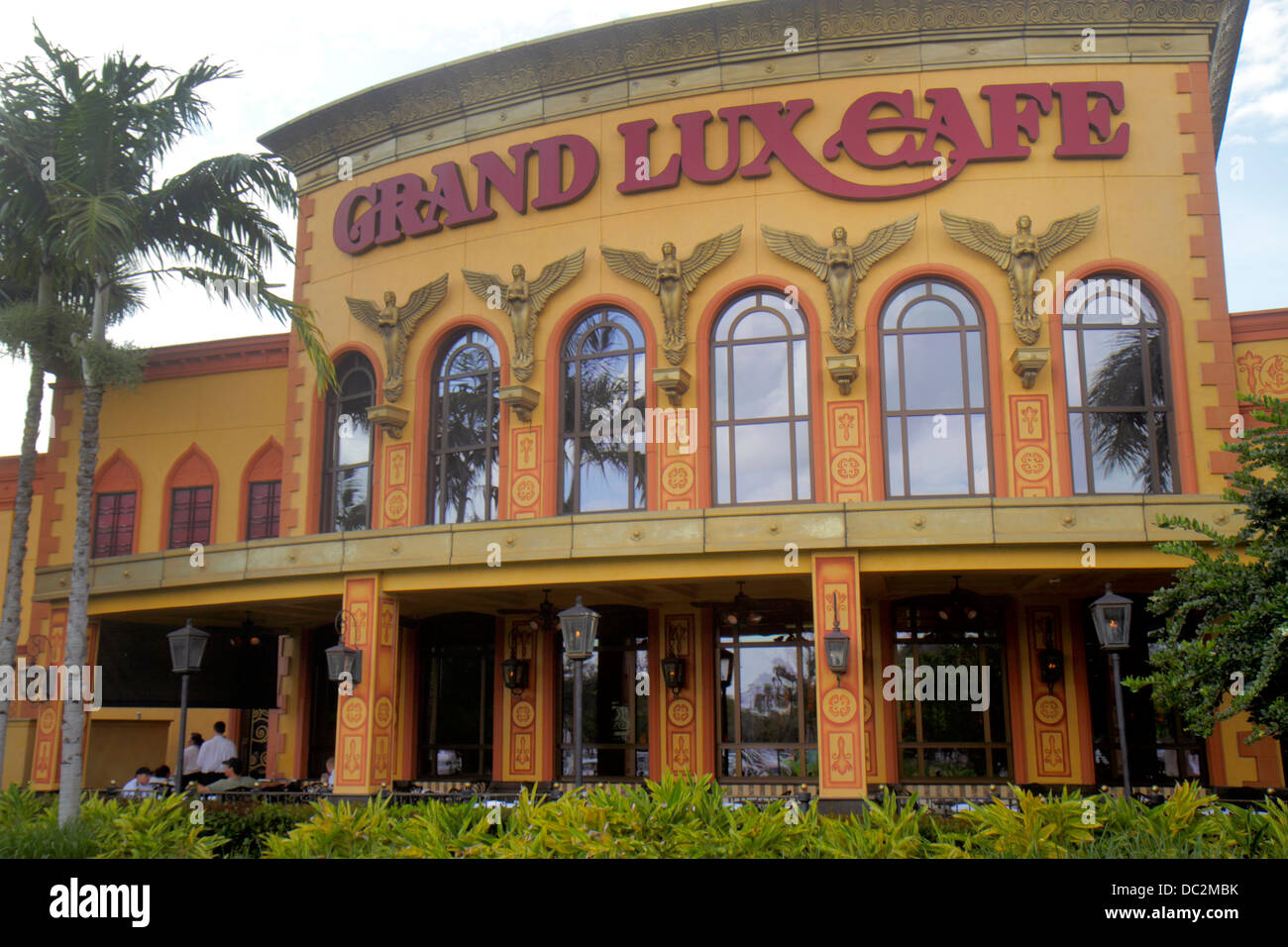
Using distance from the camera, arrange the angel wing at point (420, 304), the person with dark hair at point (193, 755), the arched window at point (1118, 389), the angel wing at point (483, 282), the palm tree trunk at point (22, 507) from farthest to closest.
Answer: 1. the person with dark hair at point (193, 755)
2. the angel wing at point (420, 304)
3. the angel wing at point (483, 282)
4. the palm tree trunk at point (22, 507)
5. the arched window at point (1118, 389)

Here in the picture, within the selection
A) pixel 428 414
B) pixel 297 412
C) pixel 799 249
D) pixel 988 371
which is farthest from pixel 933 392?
pixel 297 412

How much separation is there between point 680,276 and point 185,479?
1127cm

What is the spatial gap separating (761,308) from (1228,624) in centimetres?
864

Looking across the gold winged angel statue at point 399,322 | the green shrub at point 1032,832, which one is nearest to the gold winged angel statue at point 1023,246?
the gold winged angel statue at point 399,322

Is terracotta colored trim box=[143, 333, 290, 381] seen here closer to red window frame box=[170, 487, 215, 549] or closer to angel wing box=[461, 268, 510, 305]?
red window frame box=[170, 487, 215, 549]

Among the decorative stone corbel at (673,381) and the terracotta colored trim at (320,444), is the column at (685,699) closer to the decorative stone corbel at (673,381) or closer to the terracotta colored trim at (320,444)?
the decorative stone corbel at (673,381)

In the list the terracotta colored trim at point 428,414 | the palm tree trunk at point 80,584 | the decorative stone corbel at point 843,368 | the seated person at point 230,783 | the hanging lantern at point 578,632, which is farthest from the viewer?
the terracotta colored trim at point 428,414

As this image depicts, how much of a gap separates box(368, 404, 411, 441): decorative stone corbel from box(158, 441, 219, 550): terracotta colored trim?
4998 mm

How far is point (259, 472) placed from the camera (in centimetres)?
2244

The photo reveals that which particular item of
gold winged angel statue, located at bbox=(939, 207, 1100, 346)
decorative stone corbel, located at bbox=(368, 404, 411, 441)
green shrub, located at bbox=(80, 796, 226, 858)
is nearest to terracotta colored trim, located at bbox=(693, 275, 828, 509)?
gold winged angel statue, located at bbox=(939, 207, 1100, 346)

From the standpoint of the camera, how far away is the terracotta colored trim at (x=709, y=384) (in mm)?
16984

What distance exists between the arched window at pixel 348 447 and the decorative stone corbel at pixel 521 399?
316 cm

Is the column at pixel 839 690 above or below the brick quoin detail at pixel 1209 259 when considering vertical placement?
below

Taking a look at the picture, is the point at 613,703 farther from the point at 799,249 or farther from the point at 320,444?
the point at 799,249
